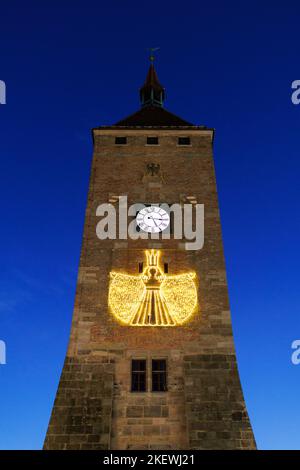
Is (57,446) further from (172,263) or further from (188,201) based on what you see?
(188,201)

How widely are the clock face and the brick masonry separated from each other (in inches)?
24.9

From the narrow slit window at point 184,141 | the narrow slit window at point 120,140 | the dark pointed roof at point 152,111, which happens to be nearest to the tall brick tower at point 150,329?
the narrow slit window at point 120,140

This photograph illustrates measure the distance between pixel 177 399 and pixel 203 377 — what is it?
3.92 ft

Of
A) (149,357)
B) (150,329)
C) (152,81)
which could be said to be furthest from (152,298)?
(152,81)

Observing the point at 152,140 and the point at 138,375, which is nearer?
the point at 138,375

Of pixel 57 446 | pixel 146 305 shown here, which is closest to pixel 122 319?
pixel 146 305

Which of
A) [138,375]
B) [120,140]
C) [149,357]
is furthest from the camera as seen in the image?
[120,140]

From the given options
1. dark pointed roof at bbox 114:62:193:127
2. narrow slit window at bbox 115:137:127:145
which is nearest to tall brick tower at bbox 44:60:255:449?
narrow slit window at bbox 115:137:127:145

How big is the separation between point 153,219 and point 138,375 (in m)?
7.21

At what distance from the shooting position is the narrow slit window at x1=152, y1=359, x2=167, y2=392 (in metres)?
19.4

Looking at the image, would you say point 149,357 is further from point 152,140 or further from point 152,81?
point 152,81

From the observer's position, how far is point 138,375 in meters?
19.6

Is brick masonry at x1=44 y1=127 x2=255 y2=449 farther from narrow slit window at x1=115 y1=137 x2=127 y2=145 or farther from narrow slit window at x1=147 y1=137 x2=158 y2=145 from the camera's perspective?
narrow slit window at x1=147 y1=137 x2=158 y2=145
